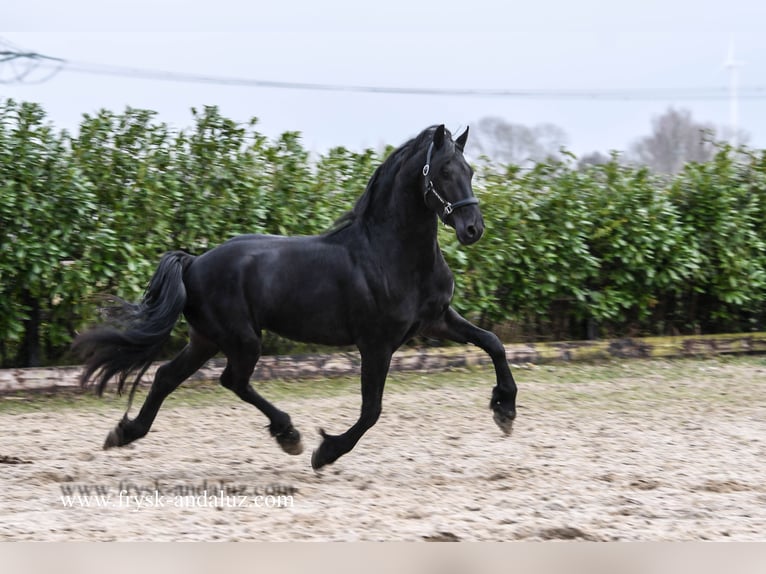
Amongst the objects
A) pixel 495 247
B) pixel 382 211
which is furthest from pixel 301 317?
pixel 495 247

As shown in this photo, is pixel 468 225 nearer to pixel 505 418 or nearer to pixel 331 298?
pixel 331 298

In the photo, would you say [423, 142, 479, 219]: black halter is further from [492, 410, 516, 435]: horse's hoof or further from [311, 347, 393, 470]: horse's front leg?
[492, 410, 516, 435]: horse's hoof

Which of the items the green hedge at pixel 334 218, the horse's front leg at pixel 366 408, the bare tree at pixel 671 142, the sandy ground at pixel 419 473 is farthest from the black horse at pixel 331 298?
the bare tree at pixel 671 142

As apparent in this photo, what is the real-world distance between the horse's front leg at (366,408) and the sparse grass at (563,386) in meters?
2.92

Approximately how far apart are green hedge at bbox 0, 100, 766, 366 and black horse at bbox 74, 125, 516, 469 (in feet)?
9.98

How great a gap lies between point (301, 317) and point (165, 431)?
2156 mm

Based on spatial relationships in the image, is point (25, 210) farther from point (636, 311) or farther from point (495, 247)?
point (636, 311)

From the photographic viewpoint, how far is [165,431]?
22.8 ft

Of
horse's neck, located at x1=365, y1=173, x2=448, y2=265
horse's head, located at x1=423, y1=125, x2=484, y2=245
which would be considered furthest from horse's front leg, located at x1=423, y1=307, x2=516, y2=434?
horse's head, located at x1=423, y1=125, x2=484, y2=245

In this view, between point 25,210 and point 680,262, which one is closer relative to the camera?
point 25,210

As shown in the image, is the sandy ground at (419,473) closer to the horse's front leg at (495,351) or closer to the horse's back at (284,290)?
the horse's front leg at (495,351)

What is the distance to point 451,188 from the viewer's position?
5.00 metres

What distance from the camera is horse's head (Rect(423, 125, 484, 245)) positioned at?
4918mm

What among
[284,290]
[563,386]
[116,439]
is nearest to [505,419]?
[284,290]
